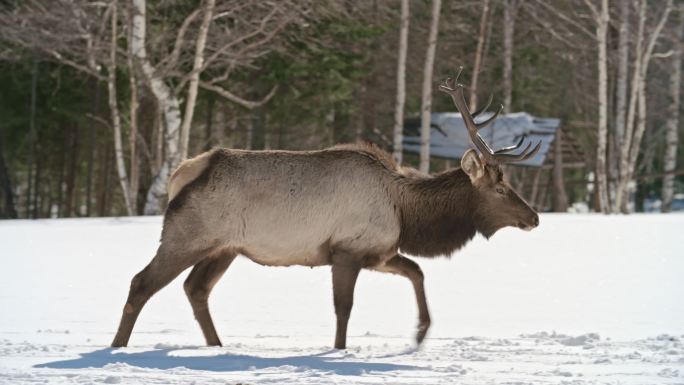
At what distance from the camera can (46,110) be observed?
26203 mm

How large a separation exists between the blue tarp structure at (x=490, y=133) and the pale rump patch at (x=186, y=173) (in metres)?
15.6

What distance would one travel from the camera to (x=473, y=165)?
26.0 feet

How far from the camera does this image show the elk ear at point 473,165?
25.6ft

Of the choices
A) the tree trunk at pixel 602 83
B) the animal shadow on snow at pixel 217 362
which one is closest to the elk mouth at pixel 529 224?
the animal shadow on snow at pixel 217 362

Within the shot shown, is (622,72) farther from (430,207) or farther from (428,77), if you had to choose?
(430,207)

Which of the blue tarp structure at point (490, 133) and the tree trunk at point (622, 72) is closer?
the tree trunk at point (622, 72)

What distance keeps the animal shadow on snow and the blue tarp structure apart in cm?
1635

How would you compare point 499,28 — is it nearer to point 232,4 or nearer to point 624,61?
point 624,61

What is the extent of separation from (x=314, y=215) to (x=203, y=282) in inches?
38.1

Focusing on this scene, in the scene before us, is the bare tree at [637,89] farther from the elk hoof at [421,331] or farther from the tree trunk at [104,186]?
the elk hoof at [421,331]

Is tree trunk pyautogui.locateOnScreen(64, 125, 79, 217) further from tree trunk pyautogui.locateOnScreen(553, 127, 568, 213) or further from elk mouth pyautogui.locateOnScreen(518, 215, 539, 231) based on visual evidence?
elk mouth pyautogui.locateOnScreen(518, 215, 539, 231)

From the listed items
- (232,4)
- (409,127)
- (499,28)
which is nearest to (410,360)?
(232,4)

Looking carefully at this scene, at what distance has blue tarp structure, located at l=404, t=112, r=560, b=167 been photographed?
2303 centimetres

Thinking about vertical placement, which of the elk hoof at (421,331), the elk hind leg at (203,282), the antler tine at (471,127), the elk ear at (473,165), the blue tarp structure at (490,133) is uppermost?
the blue tarp structure at (490,133)
